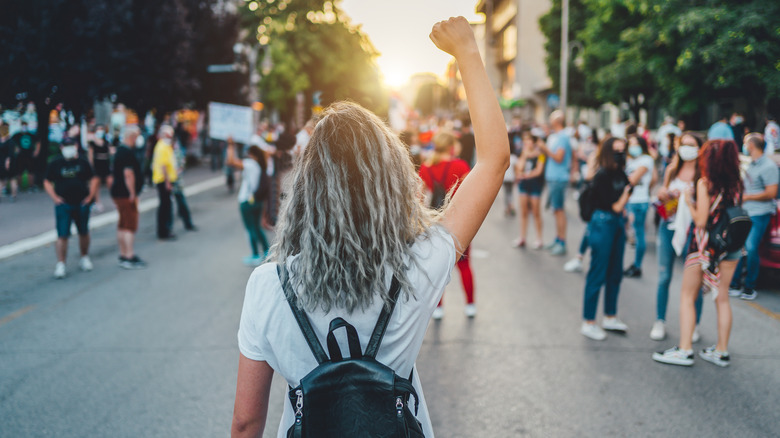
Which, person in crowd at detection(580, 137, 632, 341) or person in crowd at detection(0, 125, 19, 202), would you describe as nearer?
person in crowd at detection(580, 137, 632, 341)

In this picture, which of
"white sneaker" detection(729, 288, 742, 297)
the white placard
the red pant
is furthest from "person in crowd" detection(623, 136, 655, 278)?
the white placard

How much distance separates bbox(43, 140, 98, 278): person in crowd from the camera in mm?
8172

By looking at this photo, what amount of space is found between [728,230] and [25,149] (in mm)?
16559

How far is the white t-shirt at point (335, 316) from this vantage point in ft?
4.94

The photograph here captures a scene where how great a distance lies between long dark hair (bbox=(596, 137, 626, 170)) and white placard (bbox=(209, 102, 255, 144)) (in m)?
10.9

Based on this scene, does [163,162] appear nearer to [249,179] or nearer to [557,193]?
[249,179]

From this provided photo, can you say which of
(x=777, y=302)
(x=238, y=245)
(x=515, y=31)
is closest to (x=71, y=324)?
(x=238, y=245)

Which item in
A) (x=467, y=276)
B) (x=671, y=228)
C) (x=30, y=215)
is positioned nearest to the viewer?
(x=671, y=228)

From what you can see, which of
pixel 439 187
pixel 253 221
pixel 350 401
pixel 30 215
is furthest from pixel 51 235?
pixel 350 401

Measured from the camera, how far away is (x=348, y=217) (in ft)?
5.02

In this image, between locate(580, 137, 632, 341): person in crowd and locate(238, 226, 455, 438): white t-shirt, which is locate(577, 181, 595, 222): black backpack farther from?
locate(238, 226, 455, 438): white t-shirt

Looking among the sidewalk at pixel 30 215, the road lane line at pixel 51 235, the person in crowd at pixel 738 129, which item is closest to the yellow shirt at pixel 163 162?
the road lane line at pixel 51 235

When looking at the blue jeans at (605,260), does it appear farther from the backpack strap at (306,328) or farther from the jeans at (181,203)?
the jeans at (181,203)

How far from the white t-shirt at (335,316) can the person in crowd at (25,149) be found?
16.6m
